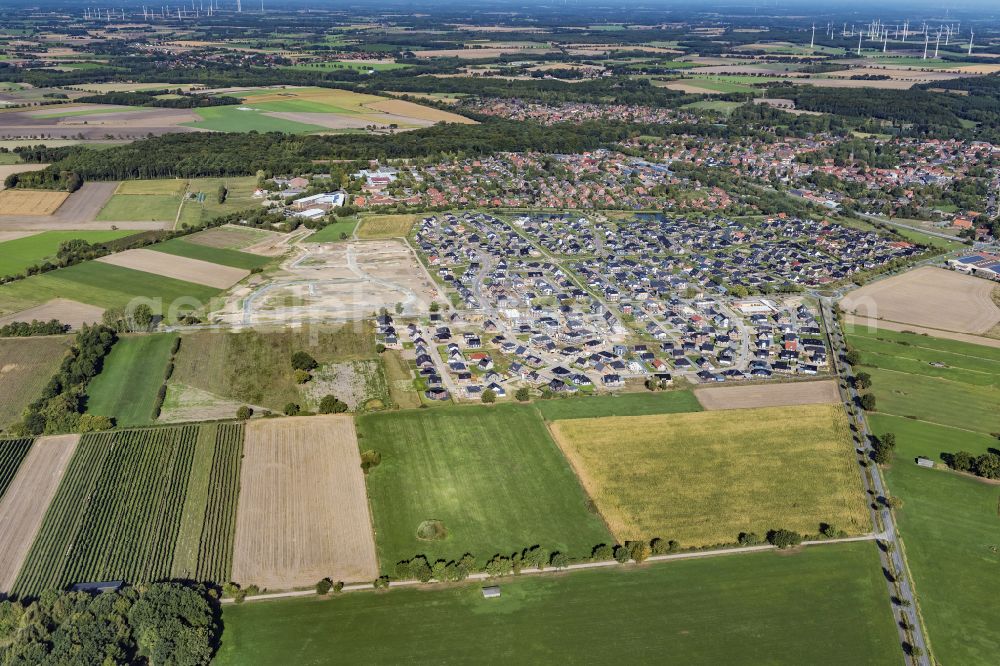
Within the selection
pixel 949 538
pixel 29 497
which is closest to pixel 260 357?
pixel 29 497

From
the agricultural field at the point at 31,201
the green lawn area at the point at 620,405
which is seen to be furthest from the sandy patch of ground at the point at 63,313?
the green lawn area at the point at 620,405

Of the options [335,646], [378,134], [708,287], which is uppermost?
[378,134]

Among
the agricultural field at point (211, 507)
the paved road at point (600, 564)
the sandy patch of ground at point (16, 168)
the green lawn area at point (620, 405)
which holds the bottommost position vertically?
the paved road at point (600, 564)

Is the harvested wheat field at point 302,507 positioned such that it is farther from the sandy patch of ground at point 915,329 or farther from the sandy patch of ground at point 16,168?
the sandy patch of ground at point 16,168

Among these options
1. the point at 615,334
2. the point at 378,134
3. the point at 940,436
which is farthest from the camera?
the point at 378,134

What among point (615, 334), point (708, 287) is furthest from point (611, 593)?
point (708, 287)

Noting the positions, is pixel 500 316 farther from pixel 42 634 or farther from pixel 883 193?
pixel 883 193

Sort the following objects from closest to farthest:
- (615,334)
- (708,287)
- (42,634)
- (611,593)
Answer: (42,634)
(611,593)
(615,334)
(708,287)

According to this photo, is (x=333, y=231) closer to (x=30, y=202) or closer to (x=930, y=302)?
(x=30, y=202)
